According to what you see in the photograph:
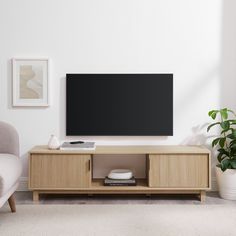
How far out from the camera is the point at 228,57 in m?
4.17

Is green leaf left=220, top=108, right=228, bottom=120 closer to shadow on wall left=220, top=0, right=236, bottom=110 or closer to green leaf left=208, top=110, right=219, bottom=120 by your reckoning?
green leaf left=208, top=110, right=219, bottom=120

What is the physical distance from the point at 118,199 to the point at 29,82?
1586 millimetres

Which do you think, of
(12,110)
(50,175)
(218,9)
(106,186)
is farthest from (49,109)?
(218,9)

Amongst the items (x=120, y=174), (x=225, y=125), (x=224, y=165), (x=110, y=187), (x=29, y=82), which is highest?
(x=29, y=82)

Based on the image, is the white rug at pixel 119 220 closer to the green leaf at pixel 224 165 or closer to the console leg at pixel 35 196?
the console leg at pixel 35 196

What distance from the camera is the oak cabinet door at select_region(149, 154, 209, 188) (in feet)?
12.3

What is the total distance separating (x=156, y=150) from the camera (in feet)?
12.4

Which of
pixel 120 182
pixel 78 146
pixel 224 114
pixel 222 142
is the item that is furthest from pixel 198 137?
pixel 78 146

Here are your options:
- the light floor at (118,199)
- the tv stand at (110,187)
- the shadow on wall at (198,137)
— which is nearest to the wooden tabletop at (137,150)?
the tv stand at (110,187)

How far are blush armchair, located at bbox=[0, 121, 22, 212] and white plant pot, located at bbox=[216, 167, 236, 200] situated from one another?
2.02 metres

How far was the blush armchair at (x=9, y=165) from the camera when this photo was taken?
2.80m

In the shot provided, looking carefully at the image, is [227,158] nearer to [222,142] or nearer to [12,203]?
[222,142]

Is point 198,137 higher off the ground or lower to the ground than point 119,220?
higher

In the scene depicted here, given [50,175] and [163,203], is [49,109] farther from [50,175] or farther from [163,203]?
[163,203]
